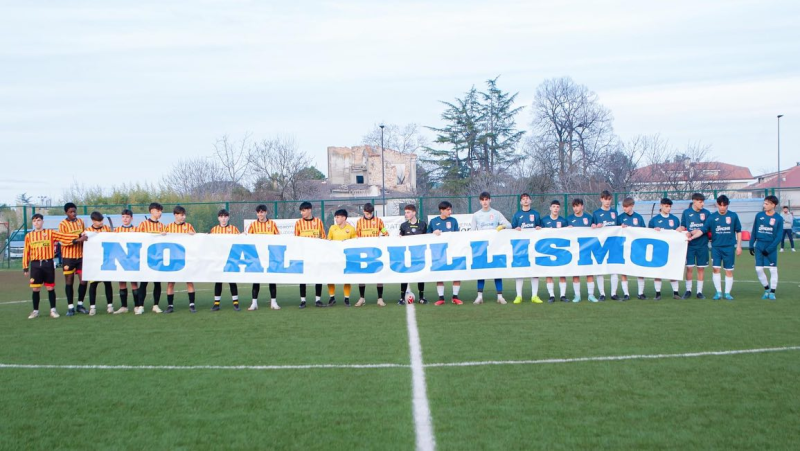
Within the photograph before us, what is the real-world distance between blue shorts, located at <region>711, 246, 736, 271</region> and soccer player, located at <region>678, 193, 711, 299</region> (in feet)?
1.00

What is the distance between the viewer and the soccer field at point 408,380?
15.3ft

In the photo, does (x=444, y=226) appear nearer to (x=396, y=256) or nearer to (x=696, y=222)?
(x=396, y=256)

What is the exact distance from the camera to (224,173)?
51.0 m

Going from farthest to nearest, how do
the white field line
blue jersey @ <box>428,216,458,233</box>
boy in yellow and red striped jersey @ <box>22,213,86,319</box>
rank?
blue jersey @ <box>428,216,458,233</box> → boy in yellow and red striped jersey @ <box>22,213,86,319</box> → the white field line

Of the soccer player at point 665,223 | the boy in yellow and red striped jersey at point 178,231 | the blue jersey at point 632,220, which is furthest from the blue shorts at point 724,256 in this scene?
the boy in yellow and red striped jersey at point 178,231

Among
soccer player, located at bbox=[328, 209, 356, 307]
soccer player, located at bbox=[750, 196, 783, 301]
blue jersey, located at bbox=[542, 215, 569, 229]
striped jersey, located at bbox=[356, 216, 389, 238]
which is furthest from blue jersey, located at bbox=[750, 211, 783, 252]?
soccer player, located at bbox=[328, 209, 356, 307]

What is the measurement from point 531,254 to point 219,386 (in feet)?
23.3

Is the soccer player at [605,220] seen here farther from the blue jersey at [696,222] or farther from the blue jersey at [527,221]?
the blue jersey at [696,222]

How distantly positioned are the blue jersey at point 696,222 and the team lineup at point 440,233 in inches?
0.7

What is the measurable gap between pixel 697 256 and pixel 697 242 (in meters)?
0.26

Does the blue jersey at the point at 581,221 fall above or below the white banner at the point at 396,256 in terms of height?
above

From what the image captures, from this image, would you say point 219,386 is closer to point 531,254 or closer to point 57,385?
point 57,385

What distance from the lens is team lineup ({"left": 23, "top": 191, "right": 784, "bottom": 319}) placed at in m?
11.3

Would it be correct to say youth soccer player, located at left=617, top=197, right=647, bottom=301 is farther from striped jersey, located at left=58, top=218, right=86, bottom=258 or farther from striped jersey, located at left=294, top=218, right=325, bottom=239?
striped jersey, located at left=58, top=218, right=86, bottom=258
